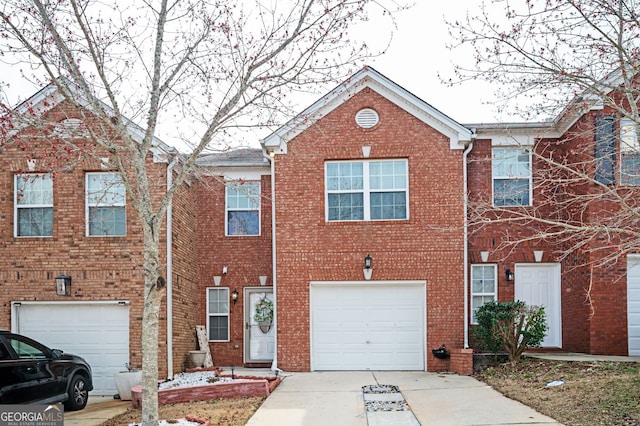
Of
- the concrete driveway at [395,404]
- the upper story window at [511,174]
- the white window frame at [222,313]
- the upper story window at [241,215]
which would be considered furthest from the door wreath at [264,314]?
the upper story window at [511,174]

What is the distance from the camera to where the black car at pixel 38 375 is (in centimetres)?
1059

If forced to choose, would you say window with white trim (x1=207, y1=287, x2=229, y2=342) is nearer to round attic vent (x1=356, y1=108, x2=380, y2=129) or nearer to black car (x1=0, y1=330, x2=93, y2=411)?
black car (x1=0, y1=330, x2=93, y2=411)

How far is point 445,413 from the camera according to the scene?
10.0 metres

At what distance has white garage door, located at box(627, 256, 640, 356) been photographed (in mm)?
14461

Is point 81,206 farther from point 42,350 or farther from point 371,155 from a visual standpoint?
point 371,155

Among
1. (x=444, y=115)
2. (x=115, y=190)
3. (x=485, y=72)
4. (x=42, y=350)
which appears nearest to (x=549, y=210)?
(x=444, y=115)

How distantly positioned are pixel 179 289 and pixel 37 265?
314 cm

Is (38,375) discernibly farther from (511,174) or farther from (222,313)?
(511,174)

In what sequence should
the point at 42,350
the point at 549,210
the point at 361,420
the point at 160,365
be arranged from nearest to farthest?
the point at 361,420, the point at 42,350, the point at 160,365, the point at 549,210

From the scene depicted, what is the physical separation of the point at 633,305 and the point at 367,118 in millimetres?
7298

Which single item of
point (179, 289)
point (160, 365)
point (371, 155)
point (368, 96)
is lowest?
point (160, 365)

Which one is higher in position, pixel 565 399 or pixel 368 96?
pixel 368 96

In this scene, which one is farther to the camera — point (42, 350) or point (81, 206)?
point (81, 206)

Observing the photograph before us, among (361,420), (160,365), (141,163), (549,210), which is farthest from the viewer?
(549,210)
